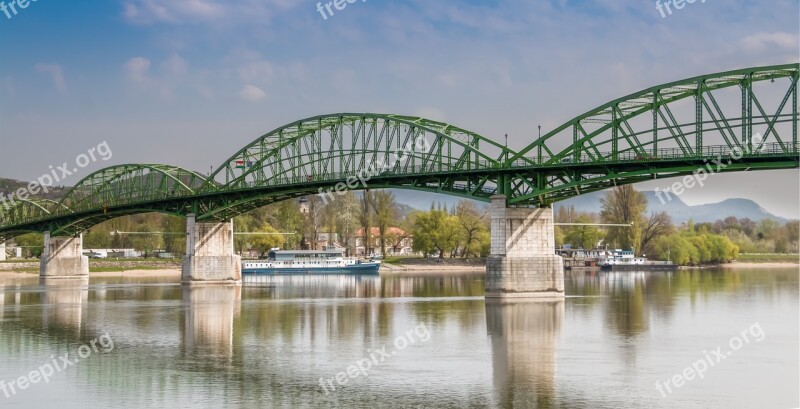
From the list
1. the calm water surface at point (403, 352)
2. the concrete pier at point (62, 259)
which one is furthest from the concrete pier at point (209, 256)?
the concrete pier at point (62, 259)

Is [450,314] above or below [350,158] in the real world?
below

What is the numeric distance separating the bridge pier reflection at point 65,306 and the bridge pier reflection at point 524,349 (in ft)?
76.5

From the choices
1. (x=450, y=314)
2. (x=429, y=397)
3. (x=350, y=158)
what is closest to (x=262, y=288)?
(x=350, y=158)

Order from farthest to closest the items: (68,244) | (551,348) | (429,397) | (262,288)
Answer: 1. (68,244)
2. (262,288)
3. (551,348)
4. (429,397)

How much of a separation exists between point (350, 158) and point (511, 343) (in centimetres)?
5661

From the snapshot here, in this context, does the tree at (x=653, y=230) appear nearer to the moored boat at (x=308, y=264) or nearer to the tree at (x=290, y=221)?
the moored boat at (x=308, y=264)

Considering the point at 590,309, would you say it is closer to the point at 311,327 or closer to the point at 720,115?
the point at 720,115

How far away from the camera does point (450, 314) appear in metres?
65.1

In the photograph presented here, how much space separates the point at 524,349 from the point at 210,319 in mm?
23807

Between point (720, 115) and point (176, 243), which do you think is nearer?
point (720, 115)

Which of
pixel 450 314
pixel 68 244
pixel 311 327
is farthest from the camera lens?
pixel 68 244

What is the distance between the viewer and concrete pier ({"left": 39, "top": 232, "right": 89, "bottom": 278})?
13400cm

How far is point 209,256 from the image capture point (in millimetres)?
110188

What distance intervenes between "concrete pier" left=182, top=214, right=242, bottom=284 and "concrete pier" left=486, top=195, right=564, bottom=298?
135 feet
